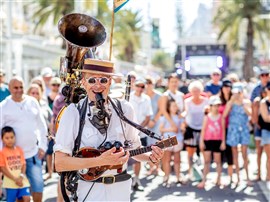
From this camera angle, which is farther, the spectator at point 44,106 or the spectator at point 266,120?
the spectator at point 44,106

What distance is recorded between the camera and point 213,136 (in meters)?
10.3

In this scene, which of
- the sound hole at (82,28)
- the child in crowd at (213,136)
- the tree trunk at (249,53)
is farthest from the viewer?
the tree trunk at (249,53)

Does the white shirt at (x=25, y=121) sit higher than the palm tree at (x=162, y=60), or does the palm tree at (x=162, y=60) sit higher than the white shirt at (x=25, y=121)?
the palm tree at (x=162, y=60)

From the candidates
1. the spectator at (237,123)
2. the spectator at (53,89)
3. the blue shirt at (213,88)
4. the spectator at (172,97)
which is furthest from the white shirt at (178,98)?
the spectator at (53,89)

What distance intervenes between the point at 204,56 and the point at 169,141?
30719mm

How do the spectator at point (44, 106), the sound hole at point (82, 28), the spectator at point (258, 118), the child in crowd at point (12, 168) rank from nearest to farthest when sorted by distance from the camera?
the sound hole at point (82, 28) < the child in crowd at point (12, 168) < the spectator at point (44, 106) < the spectator at point (258, 118)

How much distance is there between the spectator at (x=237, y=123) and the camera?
10.3 m

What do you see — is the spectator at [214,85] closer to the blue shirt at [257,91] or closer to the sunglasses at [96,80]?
the blue shirt at [257,91]

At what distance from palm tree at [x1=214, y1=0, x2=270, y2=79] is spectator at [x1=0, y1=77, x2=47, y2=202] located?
2752 cm

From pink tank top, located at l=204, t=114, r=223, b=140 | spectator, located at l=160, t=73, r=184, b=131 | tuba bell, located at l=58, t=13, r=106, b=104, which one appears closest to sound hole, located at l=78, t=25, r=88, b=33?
tuba bell, located at l=58, t=13, r=106, b=104

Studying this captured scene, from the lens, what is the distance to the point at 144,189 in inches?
398

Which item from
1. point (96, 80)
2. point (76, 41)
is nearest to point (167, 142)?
point (96, 80)

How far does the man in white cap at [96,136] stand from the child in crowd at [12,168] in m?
3.11

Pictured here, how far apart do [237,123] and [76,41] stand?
18.2 ft
